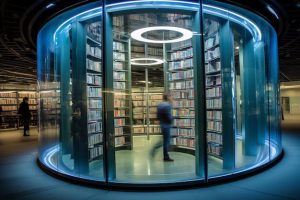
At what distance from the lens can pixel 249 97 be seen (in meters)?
7.02

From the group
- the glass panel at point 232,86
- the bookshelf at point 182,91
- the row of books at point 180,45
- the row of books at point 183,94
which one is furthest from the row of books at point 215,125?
the row of books at point 180,45

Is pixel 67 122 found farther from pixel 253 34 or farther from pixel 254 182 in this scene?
pixel 253 34

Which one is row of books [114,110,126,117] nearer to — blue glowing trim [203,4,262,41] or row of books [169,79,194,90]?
row of books [169,79,194,90]

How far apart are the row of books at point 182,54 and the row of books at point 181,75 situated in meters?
0.40

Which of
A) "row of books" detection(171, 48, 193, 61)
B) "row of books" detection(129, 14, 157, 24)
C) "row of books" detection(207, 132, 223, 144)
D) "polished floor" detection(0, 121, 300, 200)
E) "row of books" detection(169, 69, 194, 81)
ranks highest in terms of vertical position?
"row of books" detection(129, 14, 157, 24)

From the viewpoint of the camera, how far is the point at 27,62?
43.3 feet

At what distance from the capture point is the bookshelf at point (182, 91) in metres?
7.21

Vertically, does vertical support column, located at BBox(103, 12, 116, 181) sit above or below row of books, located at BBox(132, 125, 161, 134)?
above

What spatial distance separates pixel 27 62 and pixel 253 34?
414 inches

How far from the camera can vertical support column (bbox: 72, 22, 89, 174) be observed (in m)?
5.02

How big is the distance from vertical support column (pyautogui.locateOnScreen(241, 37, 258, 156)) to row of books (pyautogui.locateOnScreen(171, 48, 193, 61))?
4.52 feet

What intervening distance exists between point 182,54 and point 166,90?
3.52 ft

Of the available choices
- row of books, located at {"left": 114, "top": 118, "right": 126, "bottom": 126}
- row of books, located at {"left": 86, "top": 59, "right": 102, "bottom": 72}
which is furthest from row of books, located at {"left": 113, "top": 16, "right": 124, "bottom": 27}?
row of books, located at {"left": 114, "top": 118, "right": 126, "bottom": 126}

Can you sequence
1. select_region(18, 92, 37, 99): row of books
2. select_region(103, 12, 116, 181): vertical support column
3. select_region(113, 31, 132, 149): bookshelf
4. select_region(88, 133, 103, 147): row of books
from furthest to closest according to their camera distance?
select_region(18, 92, 37, 99): row of books, select_region(113, 31, 132, 149): bookshelf, select_region(88, 133, 103, 147): row of books, select_region(103, 12, 116, 181): vertical support column
